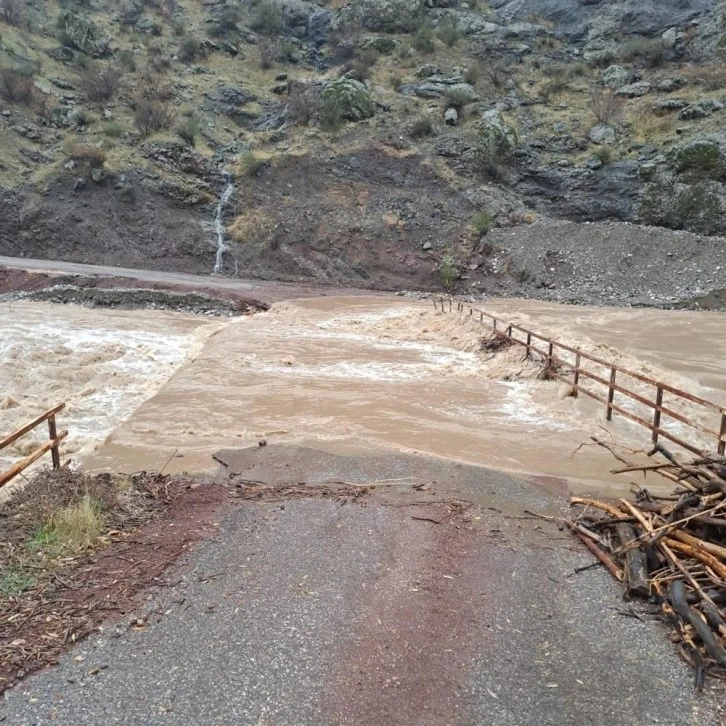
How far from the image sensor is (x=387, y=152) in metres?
34.8

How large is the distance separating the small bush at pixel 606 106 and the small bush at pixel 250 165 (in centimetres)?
2046

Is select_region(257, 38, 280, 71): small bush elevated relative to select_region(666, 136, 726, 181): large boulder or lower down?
elevated

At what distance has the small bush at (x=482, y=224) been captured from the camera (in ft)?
101

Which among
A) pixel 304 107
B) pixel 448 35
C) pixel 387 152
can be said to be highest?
pixel 448 35

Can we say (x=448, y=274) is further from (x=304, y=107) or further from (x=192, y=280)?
(x=304, y=107)

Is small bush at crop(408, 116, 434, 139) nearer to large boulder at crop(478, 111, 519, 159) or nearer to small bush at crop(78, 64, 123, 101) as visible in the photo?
large boulder at crop(478, 111, 519, 159)

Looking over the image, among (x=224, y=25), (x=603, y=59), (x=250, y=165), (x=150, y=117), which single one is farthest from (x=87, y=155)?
(x=603, y=59)

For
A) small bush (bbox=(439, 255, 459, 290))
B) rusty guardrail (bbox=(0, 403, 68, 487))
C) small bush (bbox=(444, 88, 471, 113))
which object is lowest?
rusty guardrail (bbox=(0, 403, 68, 487))

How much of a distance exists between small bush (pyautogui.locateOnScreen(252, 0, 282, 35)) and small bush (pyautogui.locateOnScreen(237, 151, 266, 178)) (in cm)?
2368

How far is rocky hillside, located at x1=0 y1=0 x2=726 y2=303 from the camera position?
97.2 feet

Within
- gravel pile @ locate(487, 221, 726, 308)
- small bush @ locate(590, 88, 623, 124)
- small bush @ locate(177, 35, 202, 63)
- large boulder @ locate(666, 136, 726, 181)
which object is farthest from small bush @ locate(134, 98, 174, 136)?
large boulder @ locate(666, 136, 726, 181)

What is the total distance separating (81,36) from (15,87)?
10855 millimetres

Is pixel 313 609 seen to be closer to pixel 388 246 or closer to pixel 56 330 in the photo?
pixel 56 330

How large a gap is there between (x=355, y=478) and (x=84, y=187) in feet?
101
